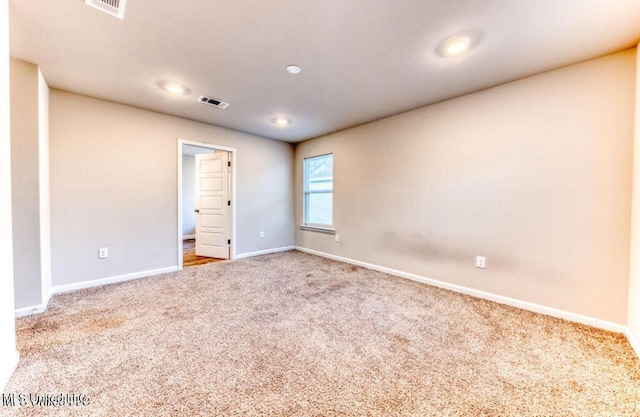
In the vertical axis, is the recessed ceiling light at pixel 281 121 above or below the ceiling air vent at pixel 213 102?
below

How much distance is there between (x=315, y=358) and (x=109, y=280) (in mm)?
3064

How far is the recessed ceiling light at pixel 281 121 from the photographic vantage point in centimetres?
373

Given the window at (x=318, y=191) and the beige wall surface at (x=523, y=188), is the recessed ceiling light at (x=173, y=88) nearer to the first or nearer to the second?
the window at (x=318, y=191)

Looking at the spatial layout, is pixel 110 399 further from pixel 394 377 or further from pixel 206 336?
pixel 394 377

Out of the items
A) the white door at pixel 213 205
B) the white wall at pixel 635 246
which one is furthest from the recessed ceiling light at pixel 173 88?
the white wall at pixel 635 246

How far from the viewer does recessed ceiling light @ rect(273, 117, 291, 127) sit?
3.73 metres

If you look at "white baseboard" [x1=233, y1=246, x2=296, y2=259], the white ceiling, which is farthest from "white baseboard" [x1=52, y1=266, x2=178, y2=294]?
the white ceiling

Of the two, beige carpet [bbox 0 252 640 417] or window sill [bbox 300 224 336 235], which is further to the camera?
window sill [bbox 300 224 336 235]

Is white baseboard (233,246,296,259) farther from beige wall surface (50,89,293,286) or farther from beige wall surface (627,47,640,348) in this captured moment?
beige wall surface (627,47,640,348)

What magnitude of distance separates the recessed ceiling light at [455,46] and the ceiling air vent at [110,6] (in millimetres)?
2309

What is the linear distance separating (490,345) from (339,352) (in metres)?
1.16

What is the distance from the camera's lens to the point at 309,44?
1974 mm

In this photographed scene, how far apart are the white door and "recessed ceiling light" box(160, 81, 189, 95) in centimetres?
158

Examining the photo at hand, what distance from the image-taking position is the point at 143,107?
3361mm
